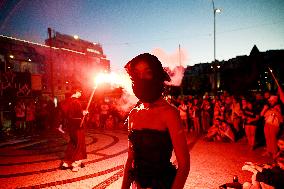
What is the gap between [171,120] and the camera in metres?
A: 2.14

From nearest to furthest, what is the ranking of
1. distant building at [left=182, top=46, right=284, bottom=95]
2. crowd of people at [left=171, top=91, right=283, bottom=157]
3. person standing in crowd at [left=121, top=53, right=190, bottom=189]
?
person standing in crowd at [left=121, top=53, right=190, bottom=189] → crowd of people at [left=171, top=91, right=283, bottom=157] → distant building at [left=182, top=46, right=284, bottom=95]

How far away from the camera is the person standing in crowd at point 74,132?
8875 millimetres

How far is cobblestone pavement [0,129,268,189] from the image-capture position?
7.32 m

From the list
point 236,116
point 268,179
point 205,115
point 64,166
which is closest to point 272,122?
point 236,116

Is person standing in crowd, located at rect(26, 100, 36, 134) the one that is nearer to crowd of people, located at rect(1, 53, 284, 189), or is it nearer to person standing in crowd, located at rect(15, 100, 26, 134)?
crowd of people, located at rect(1, 53, 284, 189)

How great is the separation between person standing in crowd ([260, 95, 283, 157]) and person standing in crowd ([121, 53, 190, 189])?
26.5ft

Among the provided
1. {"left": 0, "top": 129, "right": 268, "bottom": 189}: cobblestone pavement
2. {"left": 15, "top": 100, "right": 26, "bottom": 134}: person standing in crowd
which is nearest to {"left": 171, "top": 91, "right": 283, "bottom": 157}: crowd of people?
{"left": 0, "top": 129, "right": 268, "bottom": 189}: cobblestone pavement

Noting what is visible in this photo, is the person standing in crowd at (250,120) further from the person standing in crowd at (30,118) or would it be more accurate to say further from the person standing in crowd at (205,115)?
the person standing in crowd at (30,118)

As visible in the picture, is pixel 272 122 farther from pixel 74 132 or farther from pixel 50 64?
pixel 50 64

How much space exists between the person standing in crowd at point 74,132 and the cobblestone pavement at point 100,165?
1.10ft

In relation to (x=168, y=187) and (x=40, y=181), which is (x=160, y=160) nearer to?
(x=168, y=187)

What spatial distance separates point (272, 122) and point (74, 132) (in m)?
6.78

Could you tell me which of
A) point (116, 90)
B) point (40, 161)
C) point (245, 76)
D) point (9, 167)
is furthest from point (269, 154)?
point (245, 76)

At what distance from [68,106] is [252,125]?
7.22 m
